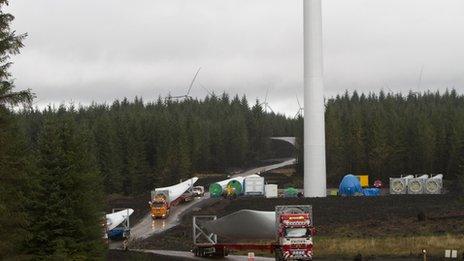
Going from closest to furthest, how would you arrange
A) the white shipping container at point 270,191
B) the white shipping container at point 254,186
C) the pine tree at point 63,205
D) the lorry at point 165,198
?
the pine tree at point 63,205
the lorry at point 165,198
the white shipping container at point 270,191
the white shipping container at point 254,186

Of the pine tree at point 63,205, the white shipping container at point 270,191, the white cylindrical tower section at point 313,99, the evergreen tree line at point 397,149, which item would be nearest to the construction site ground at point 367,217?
the white cylindrical tower section at point 313,99

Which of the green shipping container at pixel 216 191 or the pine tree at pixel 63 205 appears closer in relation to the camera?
the pine tree at pixel 63 205

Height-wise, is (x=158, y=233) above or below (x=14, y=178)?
below

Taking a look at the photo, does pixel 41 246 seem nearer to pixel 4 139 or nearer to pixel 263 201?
pixel 4 139

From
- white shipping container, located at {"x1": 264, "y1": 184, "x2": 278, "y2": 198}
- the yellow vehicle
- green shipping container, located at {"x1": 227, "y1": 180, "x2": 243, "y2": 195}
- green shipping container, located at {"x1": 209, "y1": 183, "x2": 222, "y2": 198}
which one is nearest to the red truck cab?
the yellow vehicle

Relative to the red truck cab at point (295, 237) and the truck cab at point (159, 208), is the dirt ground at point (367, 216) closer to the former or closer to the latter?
the truck cab at point (159, 208)

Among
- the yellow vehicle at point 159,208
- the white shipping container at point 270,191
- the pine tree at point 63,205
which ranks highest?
the pine tree at point 63,205

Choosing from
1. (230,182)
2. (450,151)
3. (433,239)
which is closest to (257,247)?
(433,239)
